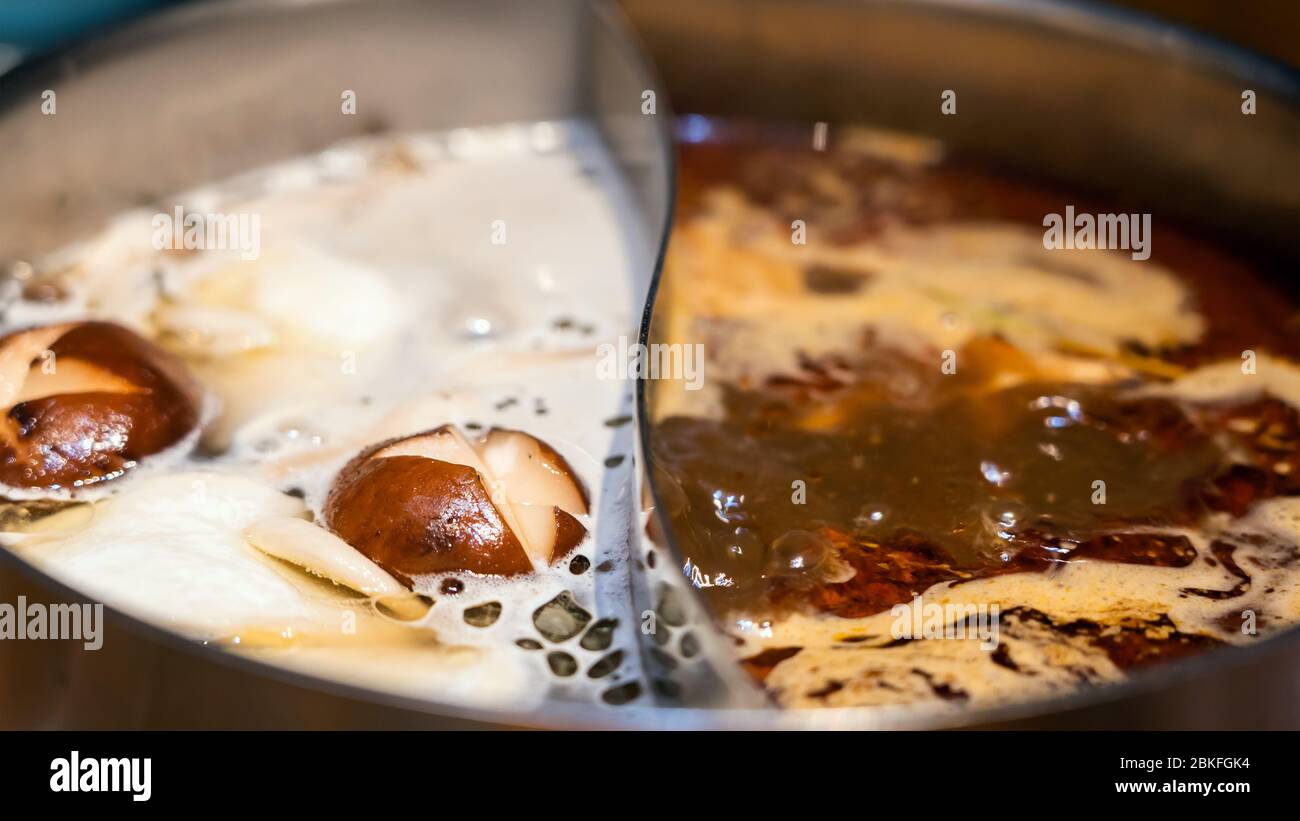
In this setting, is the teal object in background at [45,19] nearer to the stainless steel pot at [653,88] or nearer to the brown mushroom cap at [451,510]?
the stainless steel pot at [653,88]

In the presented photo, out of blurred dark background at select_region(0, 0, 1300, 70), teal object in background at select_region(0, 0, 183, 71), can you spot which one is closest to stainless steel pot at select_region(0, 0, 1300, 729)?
blurred dark background at select_region(0, 0, 1300, 70)

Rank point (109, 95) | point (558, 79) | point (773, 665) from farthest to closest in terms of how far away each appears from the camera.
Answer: point (558, 79) < point (109, 95) < point (773, 665)

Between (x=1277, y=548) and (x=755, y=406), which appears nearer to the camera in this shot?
(x=1277, y=548)

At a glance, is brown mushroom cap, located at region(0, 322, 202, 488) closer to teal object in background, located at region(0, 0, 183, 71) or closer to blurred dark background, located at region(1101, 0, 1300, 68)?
teal object in background, located at region(0, 0, 183, 71)

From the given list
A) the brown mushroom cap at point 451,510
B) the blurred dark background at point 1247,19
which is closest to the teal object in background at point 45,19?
the brown mushroom cap at point 451,510
